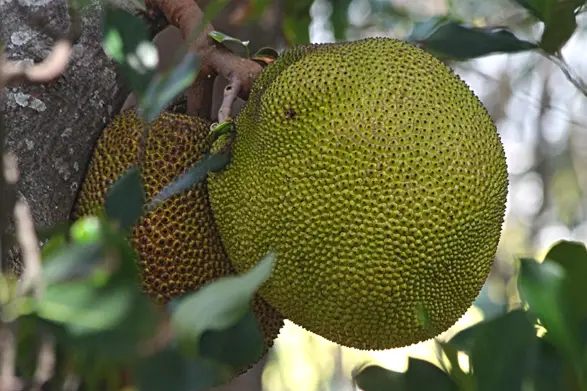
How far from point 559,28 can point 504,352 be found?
69 centimetres

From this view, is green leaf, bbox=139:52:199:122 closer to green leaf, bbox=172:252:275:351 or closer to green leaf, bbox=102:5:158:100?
green leaf, bbox=102:5:158:100

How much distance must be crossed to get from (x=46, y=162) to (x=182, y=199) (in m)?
0.20

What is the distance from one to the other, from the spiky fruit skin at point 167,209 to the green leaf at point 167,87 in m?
0.57

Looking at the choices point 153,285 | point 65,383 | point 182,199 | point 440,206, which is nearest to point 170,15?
point 182,199

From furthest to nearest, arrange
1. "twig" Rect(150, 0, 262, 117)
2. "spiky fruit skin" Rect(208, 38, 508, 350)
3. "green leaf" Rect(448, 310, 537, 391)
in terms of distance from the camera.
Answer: "twig" Rect(150, 0, 262, 117) < "spiky fruit skin" Rect(208, 38, 508, 350) < "green leaf" Rect(448, 310, 537, 391)

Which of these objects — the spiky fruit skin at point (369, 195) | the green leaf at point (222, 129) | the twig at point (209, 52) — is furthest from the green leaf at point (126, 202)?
the twig at point (209, 52)

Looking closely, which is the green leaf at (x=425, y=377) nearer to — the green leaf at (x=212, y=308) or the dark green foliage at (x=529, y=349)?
the dark green foliage at (x=529, y=349)

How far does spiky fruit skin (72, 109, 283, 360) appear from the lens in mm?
1076

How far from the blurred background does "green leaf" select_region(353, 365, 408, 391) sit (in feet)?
2.40

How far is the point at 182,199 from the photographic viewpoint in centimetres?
111

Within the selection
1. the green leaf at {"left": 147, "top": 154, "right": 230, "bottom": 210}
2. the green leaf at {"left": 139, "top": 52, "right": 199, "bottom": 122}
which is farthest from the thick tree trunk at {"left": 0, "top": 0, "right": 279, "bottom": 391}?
the green leaf at {"left": 139, "top": 52, "right": 199, "bottom": 122}

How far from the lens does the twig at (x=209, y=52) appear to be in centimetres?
119

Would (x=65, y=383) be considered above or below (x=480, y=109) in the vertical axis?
above

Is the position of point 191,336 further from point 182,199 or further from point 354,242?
point 182,199
